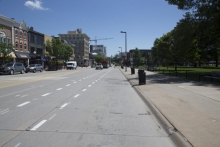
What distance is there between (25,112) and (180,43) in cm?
2394

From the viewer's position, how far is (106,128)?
6699 mm

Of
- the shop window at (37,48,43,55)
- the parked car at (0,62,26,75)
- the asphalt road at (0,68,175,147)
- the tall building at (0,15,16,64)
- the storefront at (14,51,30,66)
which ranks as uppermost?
the tall building at (0,15,16,64)

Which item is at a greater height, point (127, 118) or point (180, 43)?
point (180, 43)

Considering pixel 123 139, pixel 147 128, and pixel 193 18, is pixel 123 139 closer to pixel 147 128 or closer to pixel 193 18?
pixel 147 128

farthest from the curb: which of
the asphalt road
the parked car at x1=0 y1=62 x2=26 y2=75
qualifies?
the parked car at x1=0 y1=62 x2=26 y2=75

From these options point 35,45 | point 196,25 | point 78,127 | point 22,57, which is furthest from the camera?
point 35,45

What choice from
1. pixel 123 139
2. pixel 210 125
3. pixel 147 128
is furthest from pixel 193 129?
pixel 123 139

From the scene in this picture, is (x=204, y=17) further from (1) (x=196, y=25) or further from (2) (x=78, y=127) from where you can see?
(2) (x=78, y=127)

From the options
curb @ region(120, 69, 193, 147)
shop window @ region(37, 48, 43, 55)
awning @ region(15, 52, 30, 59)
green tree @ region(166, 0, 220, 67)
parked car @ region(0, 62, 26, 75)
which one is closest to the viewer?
curb @ region(120, 69, 193, 147)

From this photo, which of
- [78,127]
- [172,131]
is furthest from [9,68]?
[172,131]

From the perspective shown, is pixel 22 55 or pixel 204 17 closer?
pixel 204 17

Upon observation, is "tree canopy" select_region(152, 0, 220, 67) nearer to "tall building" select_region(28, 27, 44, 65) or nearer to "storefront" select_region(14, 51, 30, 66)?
"storefront" select_region(14, 51, 30, 66)

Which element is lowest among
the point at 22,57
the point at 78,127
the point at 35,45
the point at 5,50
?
the point at 78,127

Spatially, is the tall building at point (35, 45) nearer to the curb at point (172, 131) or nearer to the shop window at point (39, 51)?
the shop window at point (39, 51)
